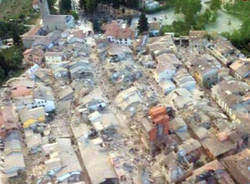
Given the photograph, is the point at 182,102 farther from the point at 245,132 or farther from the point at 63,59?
the point at 63,59

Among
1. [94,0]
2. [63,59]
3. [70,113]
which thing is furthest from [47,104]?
[94,0]

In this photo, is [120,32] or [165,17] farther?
[165,17]

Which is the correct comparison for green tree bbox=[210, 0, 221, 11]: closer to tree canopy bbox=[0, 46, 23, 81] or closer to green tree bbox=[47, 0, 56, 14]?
green tree bbox=[47, 0, 56, 14]

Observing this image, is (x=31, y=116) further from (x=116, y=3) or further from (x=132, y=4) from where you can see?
(x=132, y=4)

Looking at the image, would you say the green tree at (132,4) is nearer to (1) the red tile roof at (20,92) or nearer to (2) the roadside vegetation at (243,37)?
(2) the roadside vegetation at (243,37)

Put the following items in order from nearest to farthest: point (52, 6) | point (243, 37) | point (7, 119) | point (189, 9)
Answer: point (7, 119)
point (243, 37)
point (189, 9)
point (52, 6)

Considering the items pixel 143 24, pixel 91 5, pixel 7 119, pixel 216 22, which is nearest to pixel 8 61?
pixel 7 119
